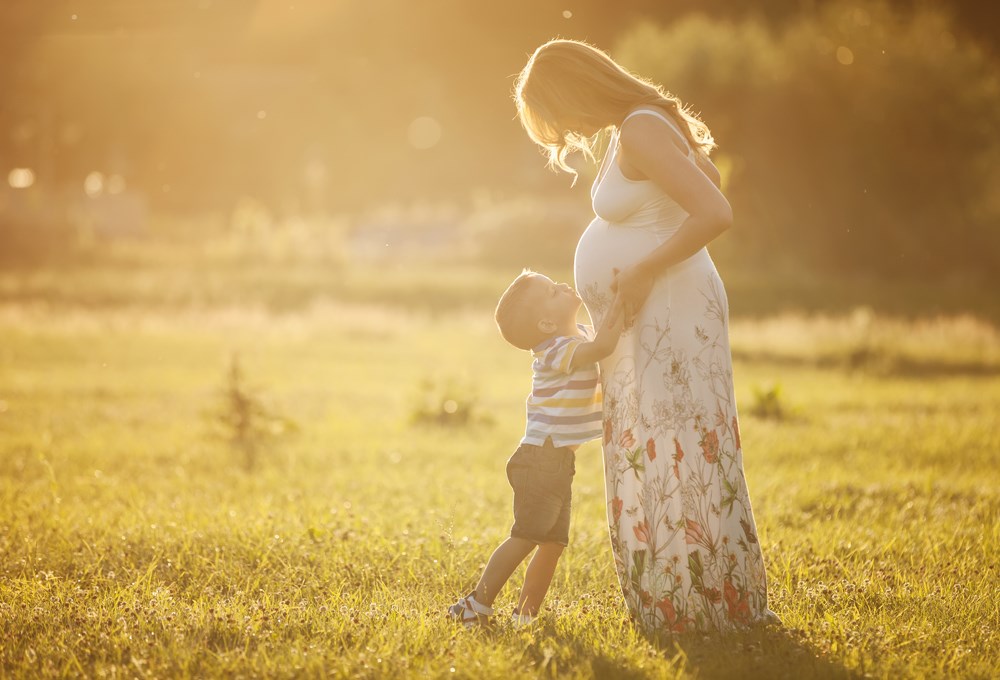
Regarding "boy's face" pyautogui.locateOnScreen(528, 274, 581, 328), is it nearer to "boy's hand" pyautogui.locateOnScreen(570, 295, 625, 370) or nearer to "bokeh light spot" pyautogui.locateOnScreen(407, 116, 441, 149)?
"boy's hand" pyautogui.locateOnScreen(570, 295, 625, 370)

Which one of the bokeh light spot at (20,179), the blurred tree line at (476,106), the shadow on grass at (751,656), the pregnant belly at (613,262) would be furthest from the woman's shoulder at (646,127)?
the bokeh light spot at (20,179)

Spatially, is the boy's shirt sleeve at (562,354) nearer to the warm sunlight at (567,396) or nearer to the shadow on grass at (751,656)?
the warm sunlight at (567,396)

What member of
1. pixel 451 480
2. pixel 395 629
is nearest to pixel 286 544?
pixel 395 629

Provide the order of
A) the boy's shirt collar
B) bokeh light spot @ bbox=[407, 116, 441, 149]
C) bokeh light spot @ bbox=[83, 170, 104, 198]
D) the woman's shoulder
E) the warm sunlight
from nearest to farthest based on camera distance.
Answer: the woman's shoulder → the warm sunlight → the boy's shirt collar → bokeh light spot @ bbox=[83, 170, 104, 198] → bokeh light spot @ bbox=[407, 116, 441, 149]

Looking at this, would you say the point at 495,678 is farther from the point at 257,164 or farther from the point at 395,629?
the point at 257,164

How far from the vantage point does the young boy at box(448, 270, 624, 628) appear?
13.7ft

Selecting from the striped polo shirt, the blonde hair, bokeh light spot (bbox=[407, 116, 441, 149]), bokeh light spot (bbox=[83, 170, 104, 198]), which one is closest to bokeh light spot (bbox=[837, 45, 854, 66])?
bokeh light spot (bbox=[407, 116, 441, 149])

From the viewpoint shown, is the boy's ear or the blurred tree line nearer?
the boy's ear

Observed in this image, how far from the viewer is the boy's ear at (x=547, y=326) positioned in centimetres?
427

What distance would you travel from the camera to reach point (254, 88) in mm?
46531

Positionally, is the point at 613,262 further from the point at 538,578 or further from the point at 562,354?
the point at 538,578

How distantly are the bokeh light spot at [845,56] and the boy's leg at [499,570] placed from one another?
28.1 meters

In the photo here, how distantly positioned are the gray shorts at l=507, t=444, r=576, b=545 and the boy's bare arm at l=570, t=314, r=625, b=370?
1.31 ft

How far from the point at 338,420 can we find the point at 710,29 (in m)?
24.1
